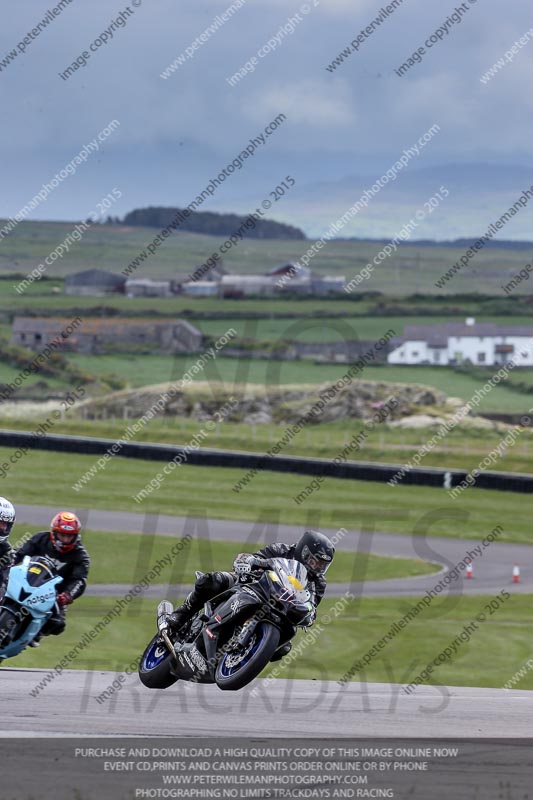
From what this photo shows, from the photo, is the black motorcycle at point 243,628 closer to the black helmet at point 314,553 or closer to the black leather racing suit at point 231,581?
the black leather racing suit at point 231,581

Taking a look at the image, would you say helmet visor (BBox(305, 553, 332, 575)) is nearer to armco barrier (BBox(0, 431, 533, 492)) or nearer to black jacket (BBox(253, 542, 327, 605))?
black jacket (BBox(253, 542, 327, 605))

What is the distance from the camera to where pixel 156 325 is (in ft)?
317

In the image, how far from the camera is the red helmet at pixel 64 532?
1319cm

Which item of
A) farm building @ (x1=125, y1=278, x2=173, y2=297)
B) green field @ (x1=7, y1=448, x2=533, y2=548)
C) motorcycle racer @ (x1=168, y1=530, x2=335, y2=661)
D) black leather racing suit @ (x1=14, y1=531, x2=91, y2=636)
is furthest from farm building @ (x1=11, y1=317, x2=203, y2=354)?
motorcycle racer @ (x1=168, y1=530, x2=335, y2=661)

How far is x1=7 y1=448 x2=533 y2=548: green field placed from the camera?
3331 cm

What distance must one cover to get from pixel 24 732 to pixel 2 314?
90.4 metres

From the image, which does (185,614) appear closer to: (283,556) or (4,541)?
(283,556)

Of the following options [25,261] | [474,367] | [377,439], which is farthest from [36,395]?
[25,261]

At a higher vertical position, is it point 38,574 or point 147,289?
point 147,289

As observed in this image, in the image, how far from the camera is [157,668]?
11.5 m

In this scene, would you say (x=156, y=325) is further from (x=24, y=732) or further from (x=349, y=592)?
(x=24, y=732)

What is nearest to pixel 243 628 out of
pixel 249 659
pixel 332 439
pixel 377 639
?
pixel 249 659

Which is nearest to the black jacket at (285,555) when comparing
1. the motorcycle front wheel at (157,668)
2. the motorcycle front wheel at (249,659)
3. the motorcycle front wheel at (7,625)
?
the motorcycle front wheel at (249,659)

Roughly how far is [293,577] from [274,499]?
26.4 m
